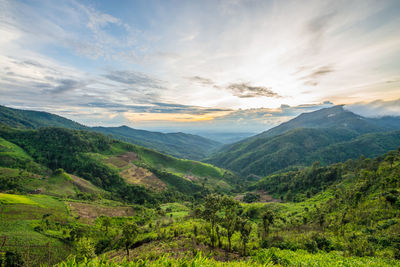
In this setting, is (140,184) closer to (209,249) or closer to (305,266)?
(209,249)

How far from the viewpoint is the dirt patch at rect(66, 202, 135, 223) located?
7675 centimetres

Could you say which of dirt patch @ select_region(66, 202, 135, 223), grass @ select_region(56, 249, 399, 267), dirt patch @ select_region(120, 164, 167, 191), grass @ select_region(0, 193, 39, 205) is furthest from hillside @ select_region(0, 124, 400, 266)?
dirt patch @ select_region(120, 164, 167, 191)

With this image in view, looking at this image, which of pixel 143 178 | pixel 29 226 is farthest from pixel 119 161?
pixel 29 226

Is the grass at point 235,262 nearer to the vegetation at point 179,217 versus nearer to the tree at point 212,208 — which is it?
the vegetation at point 179,217

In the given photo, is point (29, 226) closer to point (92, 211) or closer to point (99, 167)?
point (92, 211)

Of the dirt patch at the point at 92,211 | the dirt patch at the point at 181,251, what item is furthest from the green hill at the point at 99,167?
the dirt patch at the point at 181,251

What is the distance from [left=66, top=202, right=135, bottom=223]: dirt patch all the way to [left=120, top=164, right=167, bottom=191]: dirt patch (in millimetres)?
55602

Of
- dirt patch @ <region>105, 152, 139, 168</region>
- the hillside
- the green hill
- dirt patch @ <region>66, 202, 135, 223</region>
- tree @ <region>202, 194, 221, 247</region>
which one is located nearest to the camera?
the hillside

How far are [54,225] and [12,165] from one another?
372ft

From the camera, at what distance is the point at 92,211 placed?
274 feet

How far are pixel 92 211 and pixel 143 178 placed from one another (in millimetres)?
81141

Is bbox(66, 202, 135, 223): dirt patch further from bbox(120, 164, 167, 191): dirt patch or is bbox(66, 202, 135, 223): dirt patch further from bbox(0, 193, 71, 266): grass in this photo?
bbox(120, 164, 167, 191): dirt patch

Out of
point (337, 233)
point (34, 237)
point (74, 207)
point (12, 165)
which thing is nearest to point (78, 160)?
point (12, 165)

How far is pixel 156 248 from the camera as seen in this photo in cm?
3394
